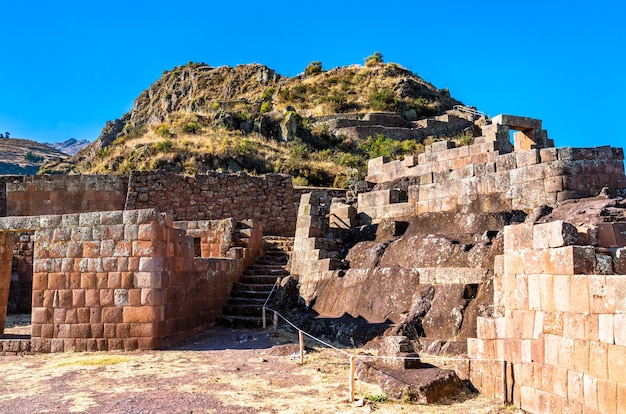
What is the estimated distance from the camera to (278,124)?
3734 centimetres

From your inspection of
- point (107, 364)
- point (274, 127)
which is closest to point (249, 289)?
point (107, 364)

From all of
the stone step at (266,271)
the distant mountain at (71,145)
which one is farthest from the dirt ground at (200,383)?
the distant mountain at (71,145)

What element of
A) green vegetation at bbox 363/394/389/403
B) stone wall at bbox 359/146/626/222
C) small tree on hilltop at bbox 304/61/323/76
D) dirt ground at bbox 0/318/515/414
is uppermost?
small tree on hilltop at bbox 304/61/323/76

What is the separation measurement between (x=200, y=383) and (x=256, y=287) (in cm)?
704

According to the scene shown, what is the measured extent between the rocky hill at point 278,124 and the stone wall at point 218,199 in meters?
4.87

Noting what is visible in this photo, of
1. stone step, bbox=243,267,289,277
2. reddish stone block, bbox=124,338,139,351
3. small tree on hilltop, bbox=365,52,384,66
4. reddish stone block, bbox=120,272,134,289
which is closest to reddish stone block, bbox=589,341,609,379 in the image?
reddish stone block, bbox=124,338,139,351

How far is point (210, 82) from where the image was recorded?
2741 inches

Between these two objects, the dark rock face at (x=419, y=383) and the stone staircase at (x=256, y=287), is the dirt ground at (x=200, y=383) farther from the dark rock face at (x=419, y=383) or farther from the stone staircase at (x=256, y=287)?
the stone staircase at (x=256, y=287)

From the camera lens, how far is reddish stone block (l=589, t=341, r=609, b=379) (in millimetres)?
5582

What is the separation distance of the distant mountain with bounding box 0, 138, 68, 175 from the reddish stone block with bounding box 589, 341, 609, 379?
66.6m

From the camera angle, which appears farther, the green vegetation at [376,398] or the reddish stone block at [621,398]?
the green vegetation at [376,398]

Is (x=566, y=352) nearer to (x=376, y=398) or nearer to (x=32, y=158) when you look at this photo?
(x=376, y=398)

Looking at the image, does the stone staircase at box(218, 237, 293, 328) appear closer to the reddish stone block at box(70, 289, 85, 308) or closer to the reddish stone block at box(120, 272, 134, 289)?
the reddish stone block at box(120, 272, 134, 289)

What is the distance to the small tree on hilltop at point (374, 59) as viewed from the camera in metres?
58.5
